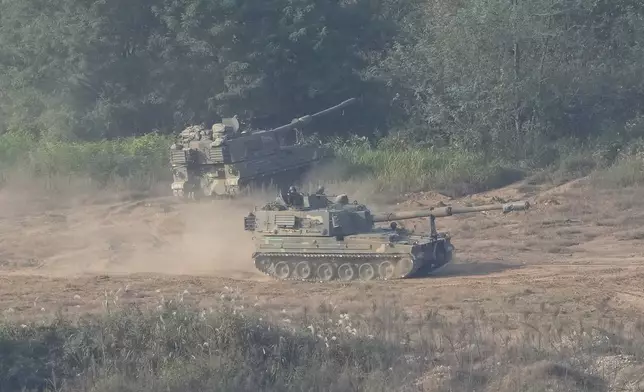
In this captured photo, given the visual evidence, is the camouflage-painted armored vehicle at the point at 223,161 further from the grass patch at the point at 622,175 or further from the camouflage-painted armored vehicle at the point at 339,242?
the grass patch at the point at 622,175

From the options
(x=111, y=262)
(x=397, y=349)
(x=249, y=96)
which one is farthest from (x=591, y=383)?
(x=249, y=96)

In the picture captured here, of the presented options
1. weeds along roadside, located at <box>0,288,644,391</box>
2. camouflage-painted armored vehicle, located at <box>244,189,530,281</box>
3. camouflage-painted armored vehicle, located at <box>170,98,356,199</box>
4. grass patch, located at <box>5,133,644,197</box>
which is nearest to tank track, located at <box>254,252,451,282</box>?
camouflage-painted armored vehicle, located at <box>244,189,530,281</box>

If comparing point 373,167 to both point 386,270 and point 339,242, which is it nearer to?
point 339,242

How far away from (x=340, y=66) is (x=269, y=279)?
58.1 feet

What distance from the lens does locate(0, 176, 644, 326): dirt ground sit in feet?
55.9

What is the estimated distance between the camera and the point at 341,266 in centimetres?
1978

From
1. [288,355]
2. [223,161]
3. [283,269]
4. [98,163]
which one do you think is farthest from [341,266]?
[98,163]

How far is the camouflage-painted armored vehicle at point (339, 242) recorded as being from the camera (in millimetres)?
19281

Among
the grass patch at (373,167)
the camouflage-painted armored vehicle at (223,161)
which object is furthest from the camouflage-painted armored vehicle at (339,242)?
the grass patch at (373,167)

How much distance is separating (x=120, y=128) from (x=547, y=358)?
27.7 metres

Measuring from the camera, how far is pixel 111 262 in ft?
76.0

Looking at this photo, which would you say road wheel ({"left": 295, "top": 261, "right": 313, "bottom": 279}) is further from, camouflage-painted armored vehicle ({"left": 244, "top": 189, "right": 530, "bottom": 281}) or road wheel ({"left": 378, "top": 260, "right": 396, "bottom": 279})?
road wheel ({"left": 378, "top": 260, "right": 396, "bottom": 279})

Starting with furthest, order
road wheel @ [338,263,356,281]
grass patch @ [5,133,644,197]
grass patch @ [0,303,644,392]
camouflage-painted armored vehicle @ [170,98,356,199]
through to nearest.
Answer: grass patch @ [5,133,644,197] → camouflage-painted armored vehicle @ [170,98,356,199] → road wheel @ [338,263,356,281] → grass patch @ [0,303,644,392]

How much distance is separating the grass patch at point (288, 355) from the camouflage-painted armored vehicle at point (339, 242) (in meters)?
5.87
